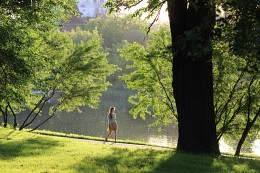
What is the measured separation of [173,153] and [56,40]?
13021mm

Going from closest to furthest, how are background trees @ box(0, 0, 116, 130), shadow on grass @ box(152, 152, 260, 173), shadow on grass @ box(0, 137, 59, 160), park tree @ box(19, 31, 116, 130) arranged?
shadow on grass @ box(152, 152, 260, 173)
shadow on grass @ box(0, 137, 59, 160)
background trees @ box(0, 0, 116, 130)
park tree @ box(19, 31, 116, 130)

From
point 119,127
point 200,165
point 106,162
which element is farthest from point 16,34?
point 119,127

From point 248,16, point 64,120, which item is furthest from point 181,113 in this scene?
point 64,120

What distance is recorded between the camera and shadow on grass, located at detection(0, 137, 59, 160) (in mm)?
8461

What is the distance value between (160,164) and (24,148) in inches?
151

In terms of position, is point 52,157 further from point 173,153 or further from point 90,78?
point 90,78

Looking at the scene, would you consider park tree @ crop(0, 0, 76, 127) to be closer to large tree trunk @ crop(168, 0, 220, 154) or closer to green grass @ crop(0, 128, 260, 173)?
green grass @ crop(0, 128, 260, 173)

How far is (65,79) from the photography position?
1995 centimetres

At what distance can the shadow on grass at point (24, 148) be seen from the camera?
333 inches

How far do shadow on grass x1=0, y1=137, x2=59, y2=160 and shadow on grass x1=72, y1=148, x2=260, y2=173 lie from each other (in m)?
1.63

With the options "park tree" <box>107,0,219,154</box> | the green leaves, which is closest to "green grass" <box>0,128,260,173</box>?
"park tree" <box>107,0,219,154</box>

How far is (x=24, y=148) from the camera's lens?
9375mm

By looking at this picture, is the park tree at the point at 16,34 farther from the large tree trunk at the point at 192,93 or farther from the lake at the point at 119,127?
the lake at the point at 119,127

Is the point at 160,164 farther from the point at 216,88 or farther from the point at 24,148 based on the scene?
the point at 216,88
